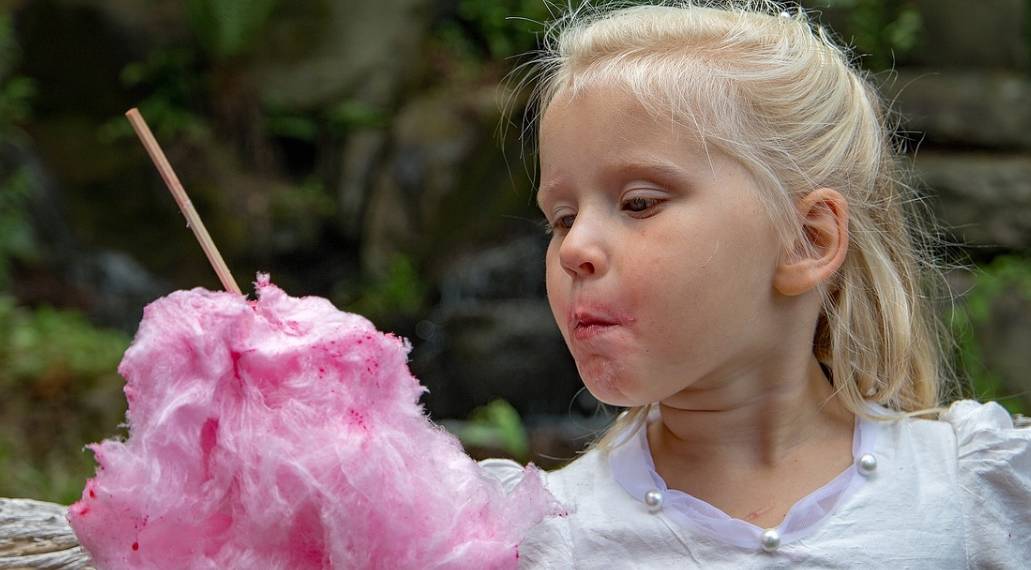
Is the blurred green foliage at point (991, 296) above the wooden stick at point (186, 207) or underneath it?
above

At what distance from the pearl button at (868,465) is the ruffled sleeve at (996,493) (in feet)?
0.41

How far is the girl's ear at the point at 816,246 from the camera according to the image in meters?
1.71

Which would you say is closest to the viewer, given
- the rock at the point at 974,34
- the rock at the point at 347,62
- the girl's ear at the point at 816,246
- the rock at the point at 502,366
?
the girl's ear at the point at 816,246

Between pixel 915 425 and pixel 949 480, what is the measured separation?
5.0 inches

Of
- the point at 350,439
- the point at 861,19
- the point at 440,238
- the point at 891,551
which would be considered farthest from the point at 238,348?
the point at 861,19

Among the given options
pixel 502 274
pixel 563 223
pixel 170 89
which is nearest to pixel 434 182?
pixel 502 274

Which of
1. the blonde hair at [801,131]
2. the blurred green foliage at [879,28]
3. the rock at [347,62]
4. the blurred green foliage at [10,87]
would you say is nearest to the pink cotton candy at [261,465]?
the blonde hair at [801,131]

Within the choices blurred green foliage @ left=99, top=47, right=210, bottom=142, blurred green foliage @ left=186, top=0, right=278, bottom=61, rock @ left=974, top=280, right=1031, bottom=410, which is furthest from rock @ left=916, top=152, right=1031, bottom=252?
blurred green foliage @ left=99, top=47, right=210, bottom=142

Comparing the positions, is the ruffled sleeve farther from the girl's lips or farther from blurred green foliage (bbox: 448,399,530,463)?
blurred green foliage (bbox: 448,399,530,463)

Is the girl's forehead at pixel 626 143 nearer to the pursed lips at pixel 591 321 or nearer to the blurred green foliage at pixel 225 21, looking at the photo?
the pursed lips at pixel 591 321

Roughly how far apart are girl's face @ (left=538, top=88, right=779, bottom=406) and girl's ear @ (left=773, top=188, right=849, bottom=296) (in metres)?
0.04

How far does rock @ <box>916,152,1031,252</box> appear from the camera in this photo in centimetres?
630

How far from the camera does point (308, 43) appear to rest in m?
8.58

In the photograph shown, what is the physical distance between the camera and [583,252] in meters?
1.61
